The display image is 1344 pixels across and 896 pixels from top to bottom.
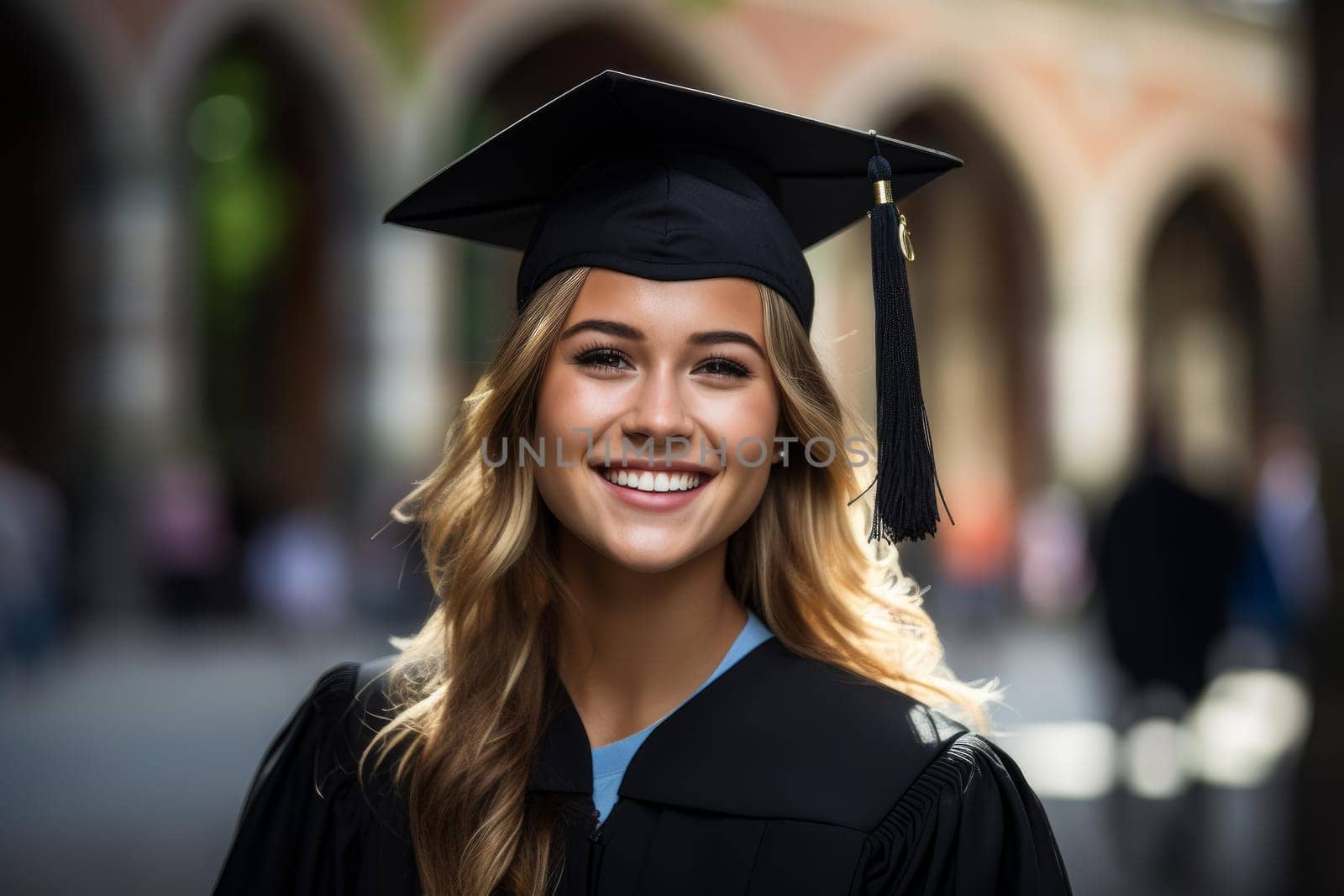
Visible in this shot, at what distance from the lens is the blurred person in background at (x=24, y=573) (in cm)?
827

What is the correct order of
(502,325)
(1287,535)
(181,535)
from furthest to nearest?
(181,535) → (1287,535) → (502,325)

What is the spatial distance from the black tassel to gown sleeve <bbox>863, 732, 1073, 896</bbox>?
0.32 m

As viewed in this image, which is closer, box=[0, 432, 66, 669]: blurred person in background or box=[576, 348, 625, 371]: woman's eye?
box=[576, 348, 625, 371]: woman's eye

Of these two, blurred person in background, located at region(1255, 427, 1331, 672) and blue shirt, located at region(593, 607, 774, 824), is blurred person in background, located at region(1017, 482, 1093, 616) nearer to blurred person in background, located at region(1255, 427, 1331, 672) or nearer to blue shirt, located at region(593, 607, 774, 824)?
blurred person in background, located at region(1255, 427, 1331, 672)

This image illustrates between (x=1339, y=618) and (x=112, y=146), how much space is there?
10.8 meters

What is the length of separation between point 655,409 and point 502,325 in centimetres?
154

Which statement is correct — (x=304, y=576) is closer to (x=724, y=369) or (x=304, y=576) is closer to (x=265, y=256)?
(x=265, y=256)

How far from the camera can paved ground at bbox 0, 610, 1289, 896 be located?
15.5 feet

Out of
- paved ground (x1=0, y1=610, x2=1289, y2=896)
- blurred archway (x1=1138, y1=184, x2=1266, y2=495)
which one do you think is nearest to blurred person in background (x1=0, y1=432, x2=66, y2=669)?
paved ground (x1=0, y1=610, x2=1289, y2=896)

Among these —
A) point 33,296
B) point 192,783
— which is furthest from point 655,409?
point 33,296

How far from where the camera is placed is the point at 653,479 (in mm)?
1611

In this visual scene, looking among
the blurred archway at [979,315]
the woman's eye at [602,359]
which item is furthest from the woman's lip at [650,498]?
the blurred archway at [979,315]

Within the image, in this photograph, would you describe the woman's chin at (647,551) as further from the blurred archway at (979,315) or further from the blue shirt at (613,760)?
the blurred archway at (979,315)

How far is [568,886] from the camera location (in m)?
1.57
